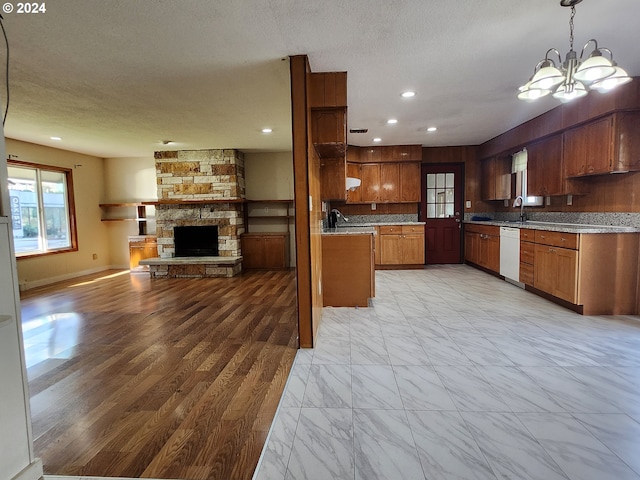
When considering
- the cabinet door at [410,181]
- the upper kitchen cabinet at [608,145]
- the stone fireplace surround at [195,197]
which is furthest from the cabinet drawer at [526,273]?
the stone fireplace surround at [195,197]

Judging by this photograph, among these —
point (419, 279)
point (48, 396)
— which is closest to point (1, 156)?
point (48, 396)

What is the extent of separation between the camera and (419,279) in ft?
18.2

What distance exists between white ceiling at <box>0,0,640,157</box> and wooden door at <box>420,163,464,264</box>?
233cm

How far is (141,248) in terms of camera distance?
6.90 m

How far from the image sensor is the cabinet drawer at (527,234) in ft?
14.4

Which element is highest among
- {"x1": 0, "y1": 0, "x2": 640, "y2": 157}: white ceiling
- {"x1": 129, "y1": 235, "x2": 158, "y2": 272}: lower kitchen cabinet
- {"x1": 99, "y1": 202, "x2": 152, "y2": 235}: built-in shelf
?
{"x1": 0, "y1": 0, "x2": 640, "y2": 157}: white ceiling

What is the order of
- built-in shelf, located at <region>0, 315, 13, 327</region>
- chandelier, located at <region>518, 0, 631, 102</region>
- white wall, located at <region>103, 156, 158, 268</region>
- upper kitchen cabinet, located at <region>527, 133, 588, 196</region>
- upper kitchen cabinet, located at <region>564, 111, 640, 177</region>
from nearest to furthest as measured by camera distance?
1. built-in shelf, located at <region>0, 315, 13, 327</region>
2. chandelier, located at <region>518, 0, 631, 102</region>
3. upper kitchen cabinet, located at <region>564, 111, 640, 177</region>
4. upper kitchen cabinet, located at <region>527, 133, 588, 196</region>
5. white wall, located at <region>103, 156, 158, 268</region>

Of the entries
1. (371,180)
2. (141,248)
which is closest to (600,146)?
(371,180)

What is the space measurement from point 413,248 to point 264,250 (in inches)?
119

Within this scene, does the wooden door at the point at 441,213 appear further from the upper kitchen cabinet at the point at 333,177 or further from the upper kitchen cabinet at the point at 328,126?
the upper kitchen cabinet at the point at 328,126

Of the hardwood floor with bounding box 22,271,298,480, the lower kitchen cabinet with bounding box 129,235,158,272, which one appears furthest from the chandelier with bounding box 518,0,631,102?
the lower kitchen cabinet with bounding box 129,235,158,272

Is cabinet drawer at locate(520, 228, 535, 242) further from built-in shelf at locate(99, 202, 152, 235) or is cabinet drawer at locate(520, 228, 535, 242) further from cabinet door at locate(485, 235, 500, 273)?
built-in shelf at locate(99, 202, 152, 235)

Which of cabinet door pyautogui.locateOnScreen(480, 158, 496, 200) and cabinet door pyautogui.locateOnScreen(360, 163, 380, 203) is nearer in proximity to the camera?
cabinet door pyautogui.locateOnScreen(480, 158, 496, 200)

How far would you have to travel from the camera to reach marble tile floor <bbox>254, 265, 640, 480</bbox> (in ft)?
5.00
